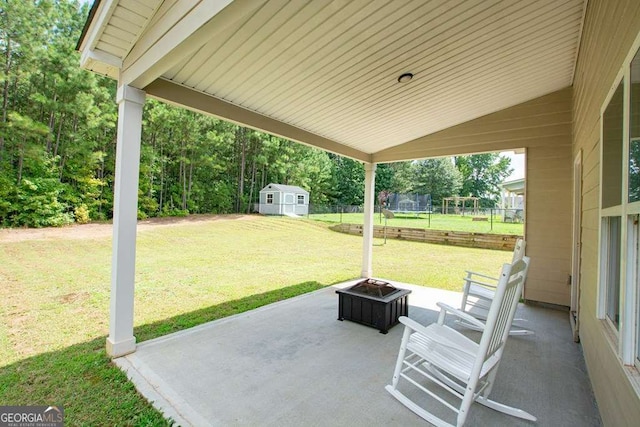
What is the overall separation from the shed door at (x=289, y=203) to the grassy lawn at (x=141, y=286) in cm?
794

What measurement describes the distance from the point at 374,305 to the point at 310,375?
1.24 m

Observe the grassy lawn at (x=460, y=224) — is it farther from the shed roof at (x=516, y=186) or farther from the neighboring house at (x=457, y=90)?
the neighboring house at (x=457, y=90)

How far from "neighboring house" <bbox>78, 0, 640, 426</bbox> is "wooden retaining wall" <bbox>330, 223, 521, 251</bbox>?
5.71m

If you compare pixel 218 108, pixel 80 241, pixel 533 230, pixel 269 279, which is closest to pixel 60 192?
pixel 80 241

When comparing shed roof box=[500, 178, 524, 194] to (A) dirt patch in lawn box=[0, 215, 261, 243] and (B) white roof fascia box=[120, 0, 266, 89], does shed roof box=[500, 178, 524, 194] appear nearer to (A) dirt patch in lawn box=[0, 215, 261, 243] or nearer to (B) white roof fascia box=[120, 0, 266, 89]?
(B) white roof fascia box=[120, 0, 266, 89]

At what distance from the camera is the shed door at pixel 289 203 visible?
20333mm

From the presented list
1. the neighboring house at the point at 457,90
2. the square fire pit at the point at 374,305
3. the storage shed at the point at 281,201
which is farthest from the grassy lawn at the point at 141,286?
the storage shed at the point at 281,201

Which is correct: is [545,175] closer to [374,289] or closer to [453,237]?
[374,289]

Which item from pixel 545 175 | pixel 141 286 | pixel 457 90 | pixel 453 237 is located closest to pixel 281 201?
pixel 453 237

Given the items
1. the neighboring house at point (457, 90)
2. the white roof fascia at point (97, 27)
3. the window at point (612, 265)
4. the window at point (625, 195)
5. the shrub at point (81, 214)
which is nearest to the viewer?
the window at point (625, 195)

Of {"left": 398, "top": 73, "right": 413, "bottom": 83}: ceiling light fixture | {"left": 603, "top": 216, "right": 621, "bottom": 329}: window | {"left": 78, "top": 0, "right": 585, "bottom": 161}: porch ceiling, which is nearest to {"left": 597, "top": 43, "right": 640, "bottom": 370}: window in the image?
{"left": 603, "top": 216, "right": 621, "bottom": 329}: window

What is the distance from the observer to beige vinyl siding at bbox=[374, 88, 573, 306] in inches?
170

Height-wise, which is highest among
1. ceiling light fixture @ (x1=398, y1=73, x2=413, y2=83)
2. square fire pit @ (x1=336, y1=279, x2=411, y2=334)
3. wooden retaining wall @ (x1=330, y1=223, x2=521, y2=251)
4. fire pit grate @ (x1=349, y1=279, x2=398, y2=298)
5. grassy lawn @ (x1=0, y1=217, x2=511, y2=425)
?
ceiling light fixture @ (x1=398, y1=73, x2=413, y2=83)

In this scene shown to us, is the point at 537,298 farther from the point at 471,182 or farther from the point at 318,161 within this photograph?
the point at 471,182
